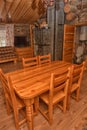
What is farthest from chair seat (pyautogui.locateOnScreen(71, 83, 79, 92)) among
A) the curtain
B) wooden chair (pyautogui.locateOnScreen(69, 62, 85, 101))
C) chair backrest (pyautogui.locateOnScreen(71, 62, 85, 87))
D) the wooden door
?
the curtain

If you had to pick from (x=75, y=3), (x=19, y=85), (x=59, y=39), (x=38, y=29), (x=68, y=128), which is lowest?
(x=68, y=128)

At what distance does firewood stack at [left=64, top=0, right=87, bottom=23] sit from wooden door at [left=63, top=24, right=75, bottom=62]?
1.25 ft

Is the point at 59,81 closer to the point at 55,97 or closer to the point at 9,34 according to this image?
the point at 55,97

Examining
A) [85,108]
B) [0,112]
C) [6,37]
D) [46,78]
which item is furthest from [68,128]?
[6,37]

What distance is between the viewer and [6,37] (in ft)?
18.7

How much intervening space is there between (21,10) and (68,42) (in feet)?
8.22

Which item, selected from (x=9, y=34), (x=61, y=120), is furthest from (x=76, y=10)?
(x=61, y=120)

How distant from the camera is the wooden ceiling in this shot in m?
4.35

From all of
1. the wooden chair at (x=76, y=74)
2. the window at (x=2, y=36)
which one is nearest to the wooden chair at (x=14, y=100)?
the wooden chair at (x=76, y=74)

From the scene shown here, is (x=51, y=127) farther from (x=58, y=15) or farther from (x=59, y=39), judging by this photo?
(x=58, y=15)

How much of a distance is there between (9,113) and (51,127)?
796 millimetres

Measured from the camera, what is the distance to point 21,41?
6121mm

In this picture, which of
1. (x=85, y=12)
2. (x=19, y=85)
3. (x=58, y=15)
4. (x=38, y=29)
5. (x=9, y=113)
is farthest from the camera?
(x=38, y=29)

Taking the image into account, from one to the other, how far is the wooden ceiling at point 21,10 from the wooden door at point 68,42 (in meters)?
1.36
